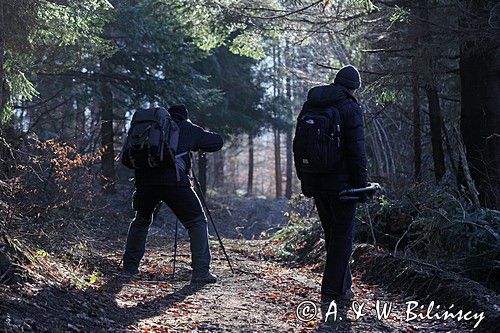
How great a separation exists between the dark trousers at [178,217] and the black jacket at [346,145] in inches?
59.0

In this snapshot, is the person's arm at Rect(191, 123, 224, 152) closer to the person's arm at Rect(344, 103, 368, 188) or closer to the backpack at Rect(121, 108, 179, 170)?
the backpack at Rect(121, 108, 179, 170)

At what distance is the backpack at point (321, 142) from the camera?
208 inches

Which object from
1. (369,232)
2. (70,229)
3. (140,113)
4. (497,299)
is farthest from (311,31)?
(497,299)

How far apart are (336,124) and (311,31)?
4753mm

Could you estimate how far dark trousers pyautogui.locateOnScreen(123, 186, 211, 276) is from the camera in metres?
6.25

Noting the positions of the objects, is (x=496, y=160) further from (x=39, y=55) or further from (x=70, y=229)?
(x=39, y=55)

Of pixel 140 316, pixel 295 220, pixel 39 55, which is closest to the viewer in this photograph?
pixel 140 316

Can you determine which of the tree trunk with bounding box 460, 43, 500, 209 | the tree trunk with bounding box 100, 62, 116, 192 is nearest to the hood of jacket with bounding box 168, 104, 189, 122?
the tree trunk with bounding box 460, 43, 500, 209

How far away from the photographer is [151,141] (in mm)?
5898

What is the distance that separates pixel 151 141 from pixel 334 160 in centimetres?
198

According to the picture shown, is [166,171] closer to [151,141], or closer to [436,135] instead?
[151,141]

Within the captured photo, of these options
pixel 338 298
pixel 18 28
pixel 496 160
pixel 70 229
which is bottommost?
pixel 338 298

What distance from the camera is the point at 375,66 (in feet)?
42.3

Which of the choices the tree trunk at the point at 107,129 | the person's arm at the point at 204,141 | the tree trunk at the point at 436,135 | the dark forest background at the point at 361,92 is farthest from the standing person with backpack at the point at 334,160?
the tree trunk at the point at 107,129
